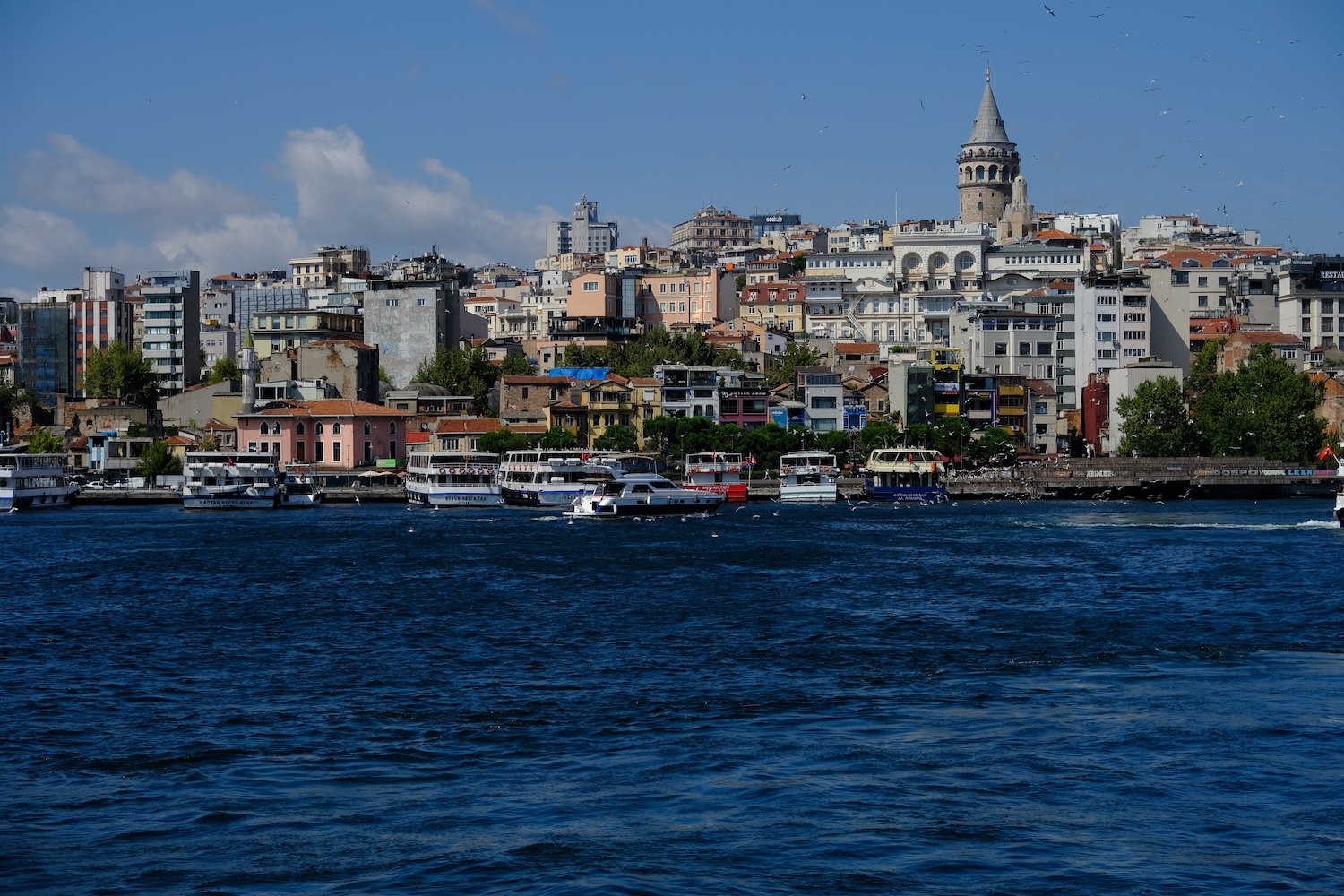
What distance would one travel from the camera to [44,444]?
73750 millimetres

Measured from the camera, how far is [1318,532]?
144 ft

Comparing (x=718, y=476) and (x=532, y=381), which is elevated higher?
(x=532, y=381)

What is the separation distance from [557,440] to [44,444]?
77.8 ft

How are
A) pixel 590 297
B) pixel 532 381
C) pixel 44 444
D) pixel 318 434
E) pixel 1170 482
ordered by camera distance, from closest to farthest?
pixel 1170 482
pixel 318 434
pixel 44 444
pixel 532 381
pixel 590 297

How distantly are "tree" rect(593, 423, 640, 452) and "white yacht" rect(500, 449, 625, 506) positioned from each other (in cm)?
518

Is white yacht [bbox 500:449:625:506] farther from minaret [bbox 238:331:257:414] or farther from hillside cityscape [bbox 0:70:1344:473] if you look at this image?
minaret [bbox 238:331:257:414]

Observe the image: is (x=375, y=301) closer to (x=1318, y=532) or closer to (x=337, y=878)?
(x=1318, y=532)

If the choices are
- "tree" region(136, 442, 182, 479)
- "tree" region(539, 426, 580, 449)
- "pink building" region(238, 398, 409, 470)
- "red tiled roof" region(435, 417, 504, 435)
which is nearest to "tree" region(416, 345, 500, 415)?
"red tiled roof" region(435, 417, 504, 435)

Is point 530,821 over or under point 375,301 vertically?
under

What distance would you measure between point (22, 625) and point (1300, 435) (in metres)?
56.2

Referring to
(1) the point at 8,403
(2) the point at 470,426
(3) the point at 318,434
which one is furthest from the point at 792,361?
(1) the point at 8,403

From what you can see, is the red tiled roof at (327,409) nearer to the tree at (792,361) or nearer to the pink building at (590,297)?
the tree at (792,361)

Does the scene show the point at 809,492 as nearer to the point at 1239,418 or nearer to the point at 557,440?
the point at 557,440

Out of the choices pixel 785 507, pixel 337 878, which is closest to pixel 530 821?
pixel 337 878
